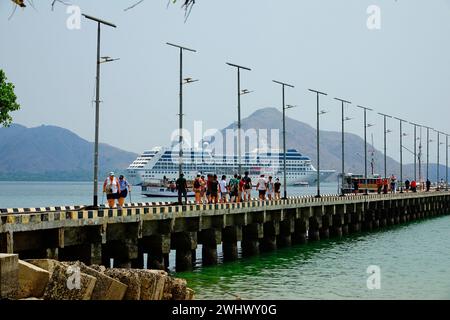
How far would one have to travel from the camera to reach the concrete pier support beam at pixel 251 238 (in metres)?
36.5

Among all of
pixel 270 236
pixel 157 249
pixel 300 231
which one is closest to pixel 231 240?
pixel 270 236

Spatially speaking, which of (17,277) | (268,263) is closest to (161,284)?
(17,277)

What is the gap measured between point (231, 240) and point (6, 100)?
14150 millimetres

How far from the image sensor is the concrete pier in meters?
21.3

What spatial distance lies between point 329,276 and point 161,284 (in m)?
15.3

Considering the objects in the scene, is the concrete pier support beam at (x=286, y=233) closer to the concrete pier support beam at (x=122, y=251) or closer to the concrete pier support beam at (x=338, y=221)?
the concrete pier support beam at (x=338, y=221)

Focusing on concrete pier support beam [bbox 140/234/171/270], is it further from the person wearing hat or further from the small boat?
the small boat

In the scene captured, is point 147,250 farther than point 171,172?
No

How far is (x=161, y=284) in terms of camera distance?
15.6 metres

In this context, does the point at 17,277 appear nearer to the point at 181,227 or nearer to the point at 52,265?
the point at 52,265

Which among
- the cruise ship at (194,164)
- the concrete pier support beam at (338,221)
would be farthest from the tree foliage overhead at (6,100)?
the cruise ship at (194,164)

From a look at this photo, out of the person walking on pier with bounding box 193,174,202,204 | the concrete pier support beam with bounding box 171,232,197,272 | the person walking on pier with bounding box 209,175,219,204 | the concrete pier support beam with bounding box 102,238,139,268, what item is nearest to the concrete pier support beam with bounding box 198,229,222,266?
the concrete pier support beam with bounding box 171,232,197,272

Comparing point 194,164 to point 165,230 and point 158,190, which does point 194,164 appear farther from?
point 165,230

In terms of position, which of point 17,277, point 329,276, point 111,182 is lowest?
point 329,276
